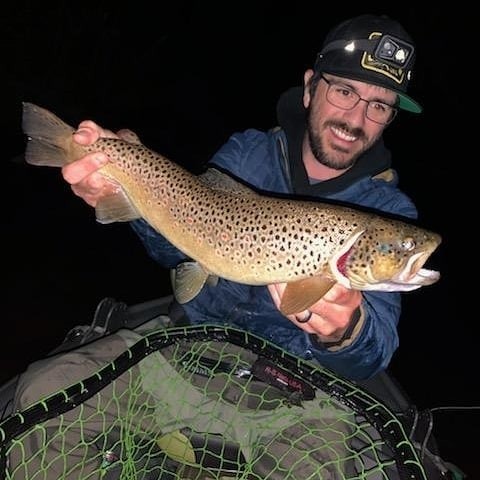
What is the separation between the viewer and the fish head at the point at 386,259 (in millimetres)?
2479

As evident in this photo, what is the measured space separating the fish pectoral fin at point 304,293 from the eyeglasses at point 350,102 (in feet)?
4.50

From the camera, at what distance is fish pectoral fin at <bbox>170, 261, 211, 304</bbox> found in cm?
290

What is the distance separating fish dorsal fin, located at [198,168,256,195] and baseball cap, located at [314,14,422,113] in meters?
1.04

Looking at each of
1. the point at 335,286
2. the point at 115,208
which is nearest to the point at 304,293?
the point at 335,286

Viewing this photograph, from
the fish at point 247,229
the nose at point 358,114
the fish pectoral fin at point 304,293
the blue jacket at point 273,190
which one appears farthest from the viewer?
the nose at point 358,114

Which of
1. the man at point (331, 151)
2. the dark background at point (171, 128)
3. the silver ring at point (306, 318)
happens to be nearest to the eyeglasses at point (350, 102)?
the man at point (331, 151)

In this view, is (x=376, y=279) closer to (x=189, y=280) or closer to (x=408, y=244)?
(x=408, y=244)

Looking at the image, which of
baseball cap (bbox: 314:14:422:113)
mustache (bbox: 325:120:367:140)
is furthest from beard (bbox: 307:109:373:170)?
baseball cap (bbox: 314:14:422:113)

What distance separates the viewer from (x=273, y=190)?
3.46 m

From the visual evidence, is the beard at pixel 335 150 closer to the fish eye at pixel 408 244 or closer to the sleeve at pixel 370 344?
the sleeve at pixel 370 344

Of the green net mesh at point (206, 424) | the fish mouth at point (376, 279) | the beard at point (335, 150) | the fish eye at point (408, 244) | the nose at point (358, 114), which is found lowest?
the green net mesh at point (206, 424)

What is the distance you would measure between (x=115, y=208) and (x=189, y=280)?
0.55 metres

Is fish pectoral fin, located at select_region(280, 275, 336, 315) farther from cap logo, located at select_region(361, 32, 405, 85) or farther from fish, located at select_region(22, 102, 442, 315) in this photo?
cap logo, located at select_region(361, 32, 405, 85)

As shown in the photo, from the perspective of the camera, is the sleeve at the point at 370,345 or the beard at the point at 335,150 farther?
the beard at the point at 335,150
